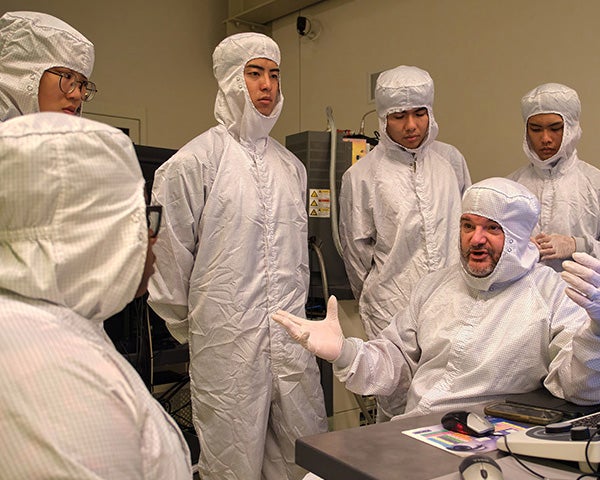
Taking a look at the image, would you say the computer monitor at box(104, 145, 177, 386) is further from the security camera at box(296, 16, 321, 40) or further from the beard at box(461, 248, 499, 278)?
the security camera at box(296, 16, 321, 40)

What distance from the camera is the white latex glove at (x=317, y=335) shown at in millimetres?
1693

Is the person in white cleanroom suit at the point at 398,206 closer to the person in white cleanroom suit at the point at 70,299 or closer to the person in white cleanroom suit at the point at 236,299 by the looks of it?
the person in white cleanroom suit at the point at 236,299

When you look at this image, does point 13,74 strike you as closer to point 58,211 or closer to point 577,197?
point 58,211

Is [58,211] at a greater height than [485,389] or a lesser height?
greater

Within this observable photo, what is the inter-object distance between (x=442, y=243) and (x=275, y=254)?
0.74m

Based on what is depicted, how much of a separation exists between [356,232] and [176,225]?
844 millimetres

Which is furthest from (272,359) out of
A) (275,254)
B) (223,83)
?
(223,83)

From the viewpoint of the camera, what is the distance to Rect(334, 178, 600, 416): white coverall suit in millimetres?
1683

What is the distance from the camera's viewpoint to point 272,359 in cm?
Result: 212

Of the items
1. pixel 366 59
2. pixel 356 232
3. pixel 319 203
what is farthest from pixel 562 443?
pixel 366 59

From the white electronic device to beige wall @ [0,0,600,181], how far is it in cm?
236

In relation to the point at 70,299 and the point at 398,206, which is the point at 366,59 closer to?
the point at 398,206

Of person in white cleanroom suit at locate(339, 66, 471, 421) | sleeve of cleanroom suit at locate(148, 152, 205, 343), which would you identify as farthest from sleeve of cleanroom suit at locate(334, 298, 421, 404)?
sleeve of cleanroom suit at locate(148, 152, 205, 343)

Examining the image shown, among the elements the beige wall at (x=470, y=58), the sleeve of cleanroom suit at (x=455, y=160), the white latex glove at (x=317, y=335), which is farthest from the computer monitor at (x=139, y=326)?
the beige wall at (x=470, y=58)
